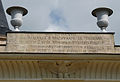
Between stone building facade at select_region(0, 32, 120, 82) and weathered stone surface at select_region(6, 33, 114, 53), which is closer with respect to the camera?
stone building facade at select_region(0, 32, 120, 82)

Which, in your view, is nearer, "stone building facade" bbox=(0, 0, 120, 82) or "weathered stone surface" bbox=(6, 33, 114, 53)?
"stone building facade" bbox=(0, 0, 120, 82)

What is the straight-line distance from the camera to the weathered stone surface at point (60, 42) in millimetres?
14094

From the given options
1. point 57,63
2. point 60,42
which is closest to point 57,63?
point 57,63

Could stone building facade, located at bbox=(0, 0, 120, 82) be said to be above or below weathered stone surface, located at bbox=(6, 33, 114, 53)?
below

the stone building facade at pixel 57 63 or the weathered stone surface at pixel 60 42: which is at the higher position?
the weathered stone surface at pixel 60 42

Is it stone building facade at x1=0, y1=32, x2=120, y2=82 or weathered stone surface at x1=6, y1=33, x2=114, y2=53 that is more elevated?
weathered stone surface at x1=6, y1=33, x2=114, y2=53

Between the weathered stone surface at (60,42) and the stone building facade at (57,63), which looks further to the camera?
the weathered stone surface at (60,42)

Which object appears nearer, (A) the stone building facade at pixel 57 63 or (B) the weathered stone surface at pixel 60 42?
(A) the stone building facade at pixel 57 63

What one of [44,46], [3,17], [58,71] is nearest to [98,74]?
[58,71]

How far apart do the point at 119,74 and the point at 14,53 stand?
14.4 feet

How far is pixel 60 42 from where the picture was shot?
46.9 ft

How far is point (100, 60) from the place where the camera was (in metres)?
13.7

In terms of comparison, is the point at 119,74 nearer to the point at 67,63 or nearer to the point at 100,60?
the point at 100,60

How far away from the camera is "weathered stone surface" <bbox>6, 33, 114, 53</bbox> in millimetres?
14094
